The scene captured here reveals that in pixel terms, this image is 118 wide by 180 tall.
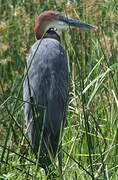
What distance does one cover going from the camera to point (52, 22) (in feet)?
16.2

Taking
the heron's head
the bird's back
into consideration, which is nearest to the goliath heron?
the bird's back

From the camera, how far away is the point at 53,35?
4.82m

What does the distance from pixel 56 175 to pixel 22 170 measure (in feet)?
0.54

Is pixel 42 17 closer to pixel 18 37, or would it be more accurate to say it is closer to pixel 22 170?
pixel 18 37

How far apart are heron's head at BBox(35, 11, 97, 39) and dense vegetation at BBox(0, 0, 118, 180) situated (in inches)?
2.8

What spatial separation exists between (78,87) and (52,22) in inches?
36.2

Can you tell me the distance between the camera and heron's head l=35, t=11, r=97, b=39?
4.73 metres

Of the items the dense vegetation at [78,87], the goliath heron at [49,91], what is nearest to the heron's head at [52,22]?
the dense vegetation at [78,87]

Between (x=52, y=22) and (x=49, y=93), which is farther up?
(x=52, y=22)

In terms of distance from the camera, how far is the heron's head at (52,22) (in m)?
4.73

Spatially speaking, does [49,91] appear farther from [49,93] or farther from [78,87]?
[78,87]

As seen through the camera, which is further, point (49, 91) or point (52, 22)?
point (52, 22)

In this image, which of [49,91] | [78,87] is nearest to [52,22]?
[78,87]

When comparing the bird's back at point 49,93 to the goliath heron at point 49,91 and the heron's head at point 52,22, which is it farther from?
the heron's head at point 52,22
